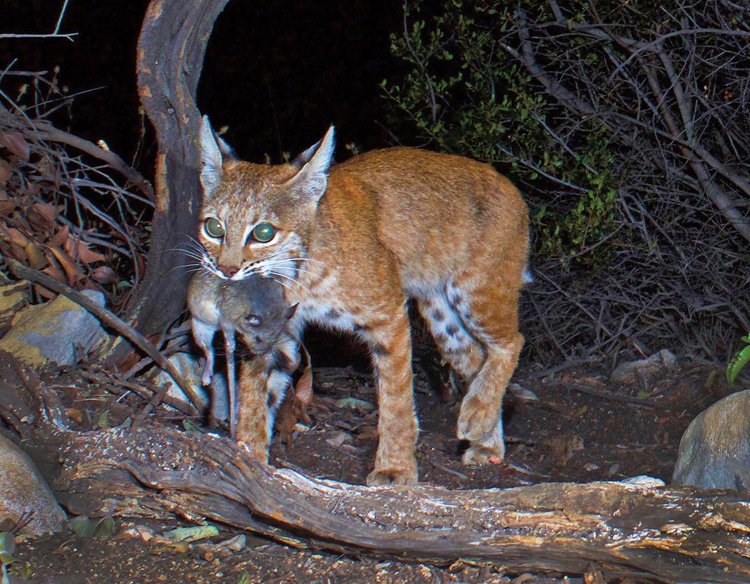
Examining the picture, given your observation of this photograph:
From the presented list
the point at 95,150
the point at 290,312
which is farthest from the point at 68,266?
the point at 290,312

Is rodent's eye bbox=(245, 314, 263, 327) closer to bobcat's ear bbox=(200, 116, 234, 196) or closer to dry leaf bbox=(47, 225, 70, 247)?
bobcat's ear bbox=(200, 116, 234, 196)

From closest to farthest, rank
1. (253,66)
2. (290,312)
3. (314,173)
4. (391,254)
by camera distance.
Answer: (290,312)
(314,173)
(391,254)
(253,66)

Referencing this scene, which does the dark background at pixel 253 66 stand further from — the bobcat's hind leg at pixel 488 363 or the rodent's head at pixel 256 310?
the rodent's head at pixel 256 310

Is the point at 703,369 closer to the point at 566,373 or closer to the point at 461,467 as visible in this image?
the point at 566,373

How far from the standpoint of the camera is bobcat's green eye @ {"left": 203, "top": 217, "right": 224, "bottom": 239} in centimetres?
454

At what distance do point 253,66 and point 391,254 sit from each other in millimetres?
5170

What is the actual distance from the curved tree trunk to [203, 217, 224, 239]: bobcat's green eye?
56 centimetres

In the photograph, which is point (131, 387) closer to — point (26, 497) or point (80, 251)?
point (80, 251)

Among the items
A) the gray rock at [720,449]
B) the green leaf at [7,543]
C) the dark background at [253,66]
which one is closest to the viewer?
the green leaf at [7,543]

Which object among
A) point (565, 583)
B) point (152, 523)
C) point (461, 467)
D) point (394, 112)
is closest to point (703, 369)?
point (461, 467)

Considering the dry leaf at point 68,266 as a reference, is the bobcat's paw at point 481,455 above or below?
below

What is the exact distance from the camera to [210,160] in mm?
4723

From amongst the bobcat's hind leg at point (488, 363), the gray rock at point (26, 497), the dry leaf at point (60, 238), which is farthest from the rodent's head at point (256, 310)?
the dry leaf at point (60, 238)

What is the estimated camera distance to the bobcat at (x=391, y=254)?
460 centimetres
